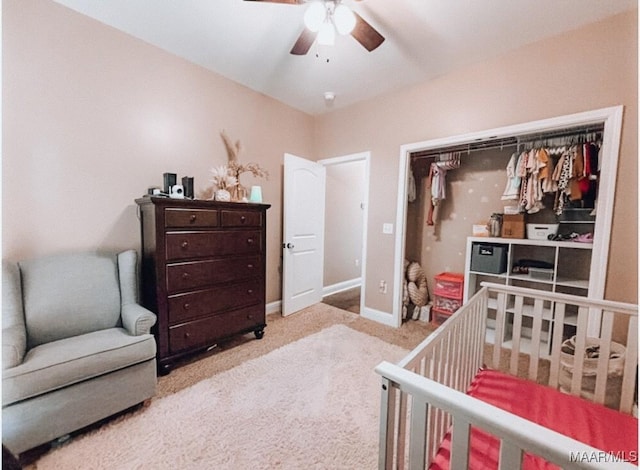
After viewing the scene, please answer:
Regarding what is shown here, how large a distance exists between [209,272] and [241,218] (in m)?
0.55

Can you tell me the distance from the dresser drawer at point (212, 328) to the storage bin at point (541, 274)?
2.70m

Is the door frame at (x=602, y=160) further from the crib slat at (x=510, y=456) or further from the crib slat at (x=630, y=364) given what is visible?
the crib slat at (x=510, y=456)

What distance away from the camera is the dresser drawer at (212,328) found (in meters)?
2.07

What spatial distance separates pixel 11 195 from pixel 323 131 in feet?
10.2

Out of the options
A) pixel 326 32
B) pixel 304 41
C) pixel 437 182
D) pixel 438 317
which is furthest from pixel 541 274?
pixel 304 41

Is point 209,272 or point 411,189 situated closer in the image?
point 209,272

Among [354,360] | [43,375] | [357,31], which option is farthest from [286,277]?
[357,31]

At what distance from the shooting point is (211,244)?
88.6 inches

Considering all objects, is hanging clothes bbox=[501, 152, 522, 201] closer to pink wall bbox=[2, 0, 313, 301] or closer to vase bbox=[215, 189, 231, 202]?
vase bbox=[215, 189, 231, 202]

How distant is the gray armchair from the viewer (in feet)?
4.25

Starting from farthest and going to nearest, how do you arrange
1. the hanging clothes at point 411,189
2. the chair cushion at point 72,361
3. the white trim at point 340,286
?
the white trim at point 340,286
the hanging clothes at point 411,189
the chair cushion at point 72,361

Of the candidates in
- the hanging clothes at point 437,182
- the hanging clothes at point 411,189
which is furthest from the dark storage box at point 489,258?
the hanging clothes at point 411,189

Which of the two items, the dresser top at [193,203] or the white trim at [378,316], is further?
the white trim at [378,316]

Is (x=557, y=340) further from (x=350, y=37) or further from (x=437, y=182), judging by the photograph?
(x=350, y=37)
